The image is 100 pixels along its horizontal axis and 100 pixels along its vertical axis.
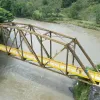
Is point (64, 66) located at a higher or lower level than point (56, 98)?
higher

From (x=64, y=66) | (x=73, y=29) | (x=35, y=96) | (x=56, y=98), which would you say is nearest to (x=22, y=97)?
(x=35, y=96)

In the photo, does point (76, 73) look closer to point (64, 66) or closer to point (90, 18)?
point (64, 66)

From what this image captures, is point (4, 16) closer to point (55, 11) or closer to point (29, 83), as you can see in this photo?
point (29, 83)

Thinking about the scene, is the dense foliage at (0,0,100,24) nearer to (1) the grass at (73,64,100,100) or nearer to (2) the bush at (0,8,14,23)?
(2) the bush at (0,8,14,23)

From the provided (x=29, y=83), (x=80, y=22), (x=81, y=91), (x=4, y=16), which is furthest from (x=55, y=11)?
(x=81, y=91)

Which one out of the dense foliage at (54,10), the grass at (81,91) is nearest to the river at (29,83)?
the grass at (81,91)

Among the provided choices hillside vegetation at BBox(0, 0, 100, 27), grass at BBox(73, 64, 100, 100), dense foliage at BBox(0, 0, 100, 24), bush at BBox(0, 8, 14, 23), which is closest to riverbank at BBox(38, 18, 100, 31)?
hillside vegetation at BBox(0, 0, 100, 27)

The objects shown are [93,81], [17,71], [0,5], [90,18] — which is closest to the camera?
[93,81]
